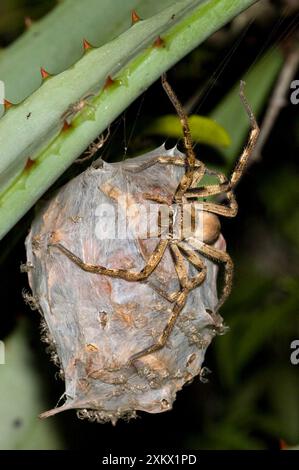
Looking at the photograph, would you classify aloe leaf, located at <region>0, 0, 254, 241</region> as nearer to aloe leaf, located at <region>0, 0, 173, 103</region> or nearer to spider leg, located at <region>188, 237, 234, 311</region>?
aloe leaf, located at <region>0, 0, 173, 103</region>

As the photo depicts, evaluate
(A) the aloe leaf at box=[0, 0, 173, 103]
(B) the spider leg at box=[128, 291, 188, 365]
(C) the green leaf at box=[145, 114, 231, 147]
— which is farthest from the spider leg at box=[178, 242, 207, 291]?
(A) the aloe leaf at box=[0, 0, 173, 103]

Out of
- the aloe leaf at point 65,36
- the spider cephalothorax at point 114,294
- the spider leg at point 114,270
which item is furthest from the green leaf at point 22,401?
the aloe leaf at point 65,36

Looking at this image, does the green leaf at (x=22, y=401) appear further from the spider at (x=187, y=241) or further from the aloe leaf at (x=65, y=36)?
the aloe leaf at (x=65, y=36)

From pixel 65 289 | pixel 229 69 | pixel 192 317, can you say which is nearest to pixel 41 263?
pixel 65 289

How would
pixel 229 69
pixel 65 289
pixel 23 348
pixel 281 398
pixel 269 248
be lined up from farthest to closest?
pixel 269 248
pixel 281 398
pixel 229 69
pixel 23 348
pixel 65 289

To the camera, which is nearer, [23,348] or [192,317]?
[192,317]

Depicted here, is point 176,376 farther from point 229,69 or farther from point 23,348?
point 229,69
